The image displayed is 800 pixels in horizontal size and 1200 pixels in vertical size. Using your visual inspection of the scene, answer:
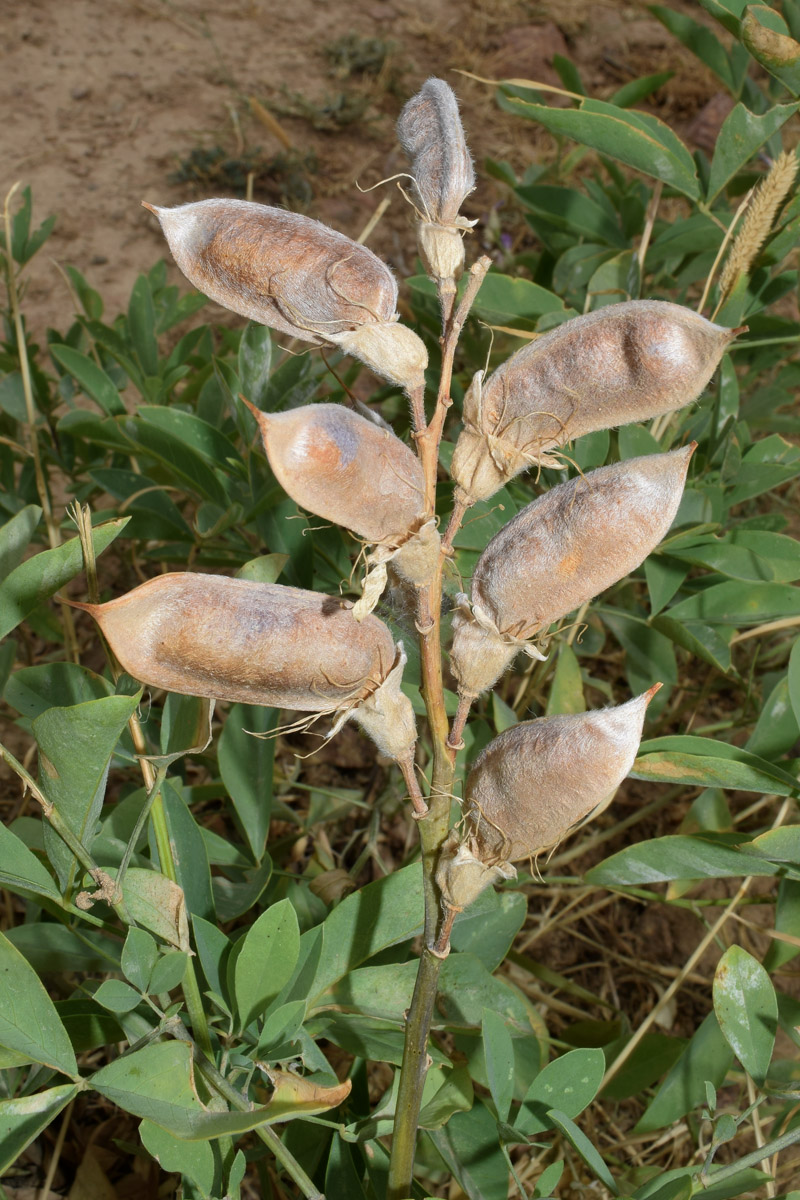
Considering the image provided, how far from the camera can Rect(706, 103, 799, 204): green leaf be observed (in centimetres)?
108

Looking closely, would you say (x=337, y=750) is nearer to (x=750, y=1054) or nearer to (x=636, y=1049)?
(x=636, y=1049)

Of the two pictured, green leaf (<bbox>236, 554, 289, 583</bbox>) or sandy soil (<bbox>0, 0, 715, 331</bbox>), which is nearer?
green leaf (<bbox>236, 554, 289, 583</bbox>)

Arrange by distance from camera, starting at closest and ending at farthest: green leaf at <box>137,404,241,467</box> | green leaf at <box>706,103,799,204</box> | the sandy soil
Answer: green leaf at <box>706,103,799,204</box>
green leaf at <box>137,404,241,467</box>
the sandy soil

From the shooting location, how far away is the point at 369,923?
856 mm

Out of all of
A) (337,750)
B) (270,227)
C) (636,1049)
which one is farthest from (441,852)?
(337,750)

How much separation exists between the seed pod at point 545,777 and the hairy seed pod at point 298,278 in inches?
8.7

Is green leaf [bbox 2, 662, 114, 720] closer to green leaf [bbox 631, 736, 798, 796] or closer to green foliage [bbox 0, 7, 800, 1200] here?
green foliage [bbox 0, 7, 800, 1200]

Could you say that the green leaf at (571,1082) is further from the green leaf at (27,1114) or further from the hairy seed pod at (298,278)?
the hairy seed pod at (298,278)

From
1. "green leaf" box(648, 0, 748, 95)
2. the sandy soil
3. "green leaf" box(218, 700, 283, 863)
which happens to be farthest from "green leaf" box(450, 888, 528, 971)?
the sandy soil

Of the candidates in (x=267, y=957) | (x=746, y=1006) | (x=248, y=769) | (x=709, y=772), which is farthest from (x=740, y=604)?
(x=267, y=957)

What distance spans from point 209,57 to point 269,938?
3.64 m

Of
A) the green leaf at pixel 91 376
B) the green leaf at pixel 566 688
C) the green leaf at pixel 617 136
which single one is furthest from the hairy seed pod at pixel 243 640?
the green leaf at pixel 91 376

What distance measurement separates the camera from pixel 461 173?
0.61 meters

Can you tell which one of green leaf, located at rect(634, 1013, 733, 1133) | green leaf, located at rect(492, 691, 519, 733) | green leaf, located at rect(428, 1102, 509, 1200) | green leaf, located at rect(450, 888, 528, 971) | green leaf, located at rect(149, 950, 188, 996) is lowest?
green leaf, located at rect(634, 1013, 733, 1133)
